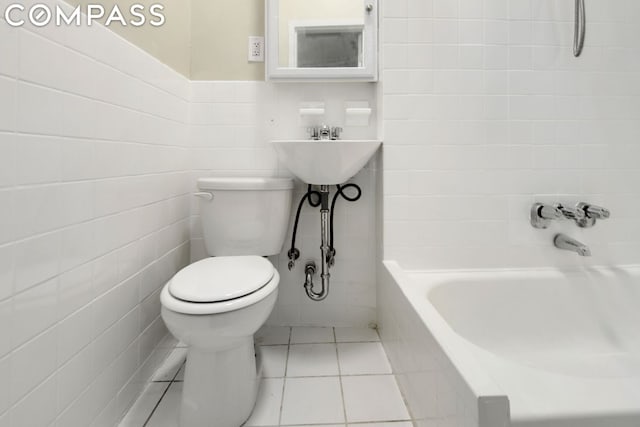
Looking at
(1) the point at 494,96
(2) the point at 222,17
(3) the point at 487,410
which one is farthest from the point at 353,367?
(2) the point at 222,17

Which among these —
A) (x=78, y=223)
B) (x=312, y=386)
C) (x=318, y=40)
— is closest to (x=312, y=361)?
(x=312, y=386)

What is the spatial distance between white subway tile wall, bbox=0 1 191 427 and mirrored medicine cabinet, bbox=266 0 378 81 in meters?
0.55

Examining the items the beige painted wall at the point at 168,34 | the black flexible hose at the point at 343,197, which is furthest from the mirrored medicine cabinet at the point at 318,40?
the black flexible hose at the point at 343,197

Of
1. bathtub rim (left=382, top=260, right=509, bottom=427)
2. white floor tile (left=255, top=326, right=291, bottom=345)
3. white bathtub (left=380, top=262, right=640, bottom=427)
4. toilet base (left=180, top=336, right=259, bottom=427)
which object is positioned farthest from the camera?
white floor tile (left=255, top=326, right=291, bottom=345)

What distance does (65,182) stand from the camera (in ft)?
2.60

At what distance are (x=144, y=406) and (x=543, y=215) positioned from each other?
5.38ft

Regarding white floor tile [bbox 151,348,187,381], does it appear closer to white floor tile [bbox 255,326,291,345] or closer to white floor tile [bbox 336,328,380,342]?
white floor tile [bbox 255,326,291,345]

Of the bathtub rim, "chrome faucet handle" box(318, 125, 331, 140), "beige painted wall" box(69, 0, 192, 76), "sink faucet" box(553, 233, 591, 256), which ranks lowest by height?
the bathtub rim

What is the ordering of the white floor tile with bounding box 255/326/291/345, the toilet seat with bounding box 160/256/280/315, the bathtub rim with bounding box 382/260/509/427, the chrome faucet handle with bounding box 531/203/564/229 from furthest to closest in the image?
the white floor tile with bounding box 255/326/291/345
the chrome faucet handle with bounding box 531/203/564/229
the toilet seat with bounding box 160/256/280/315
the bathtub rim with bounding box 382/260/509/427

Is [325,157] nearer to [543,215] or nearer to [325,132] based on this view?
[325,132]

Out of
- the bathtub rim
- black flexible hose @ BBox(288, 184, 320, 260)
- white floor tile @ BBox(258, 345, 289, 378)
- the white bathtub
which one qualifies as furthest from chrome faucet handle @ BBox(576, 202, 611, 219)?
white floor tile @ BBox(258, 345, 289, 378)

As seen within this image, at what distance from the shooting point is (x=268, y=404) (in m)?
1.10

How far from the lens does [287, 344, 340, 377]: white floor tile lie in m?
1.28

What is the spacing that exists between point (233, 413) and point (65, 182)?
794mm
